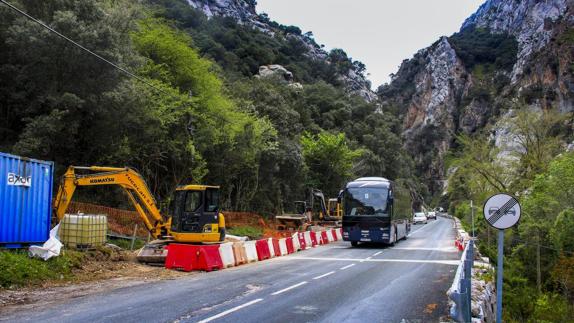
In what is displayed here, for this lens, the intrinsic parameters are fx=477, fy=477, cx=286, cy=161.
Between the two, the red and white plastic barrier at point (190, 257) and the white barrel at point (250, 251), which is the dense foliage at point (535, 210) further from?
the red and white plastic barrier at point (190, 257)

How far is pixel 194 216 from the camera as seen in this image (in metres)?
17.0

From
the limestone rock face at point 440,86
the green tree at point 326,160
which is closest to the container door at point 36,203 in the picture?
the green tree at point 326,160

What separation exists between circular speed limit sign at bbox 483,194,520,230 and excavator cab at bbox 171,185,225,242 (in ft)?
34.2

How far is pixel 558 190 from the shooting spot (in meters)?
21.4

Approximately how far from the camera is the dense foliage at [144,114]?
19.6 meters

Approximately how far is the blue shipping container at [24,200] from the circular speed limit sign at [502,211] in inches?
486

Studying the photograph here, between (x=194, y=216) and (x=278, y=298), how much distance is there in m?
7.33

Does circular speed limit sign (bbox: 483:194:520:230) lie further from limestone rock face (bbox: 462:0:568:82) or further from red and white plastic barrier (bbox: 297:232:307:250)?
limestone rock face (bbox: 462:0:568:82)

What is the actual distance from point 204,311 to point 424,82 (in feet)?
453

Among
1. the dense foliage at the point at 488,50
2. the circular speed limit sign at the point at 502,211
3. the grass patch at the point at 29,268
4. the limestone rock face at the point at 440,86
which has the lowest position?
the grass patch at the point at 29,268

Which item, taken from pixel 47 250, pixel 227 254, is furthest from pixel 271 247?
pixel 47 250

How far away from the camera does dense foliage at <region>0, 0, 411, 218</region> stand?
64.2 feet

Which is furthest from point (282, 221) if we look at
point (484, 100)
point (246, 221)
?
point (484, 100)

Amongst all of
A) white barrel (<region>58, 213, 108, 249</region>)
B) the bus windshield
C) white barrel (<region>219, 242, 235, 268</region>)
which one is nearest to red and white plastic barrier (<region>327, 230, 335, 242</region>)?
the bus windshield
